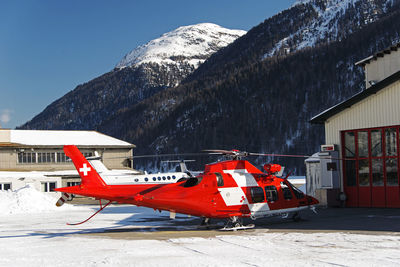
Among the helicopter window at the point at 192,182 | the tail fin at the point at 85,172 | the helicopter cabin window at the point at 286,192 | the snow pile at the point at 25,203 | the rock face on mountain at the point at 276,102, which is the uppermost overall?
the rock face on mountain at the point at 276,102

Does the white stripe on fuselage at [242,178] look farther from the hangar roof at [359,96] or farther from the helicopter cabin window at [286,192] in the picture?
the hangar roof at [359,96]

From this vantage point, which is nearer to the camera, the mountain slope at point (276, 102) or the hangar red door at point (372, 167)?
the hangar red door at point (372, 167)

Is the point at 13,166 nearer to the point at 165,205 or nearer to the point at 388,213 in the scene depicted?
the point at 165,205

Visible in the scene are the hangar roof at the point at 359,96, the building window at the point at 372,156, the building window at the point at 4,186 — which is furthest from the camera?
the building window at the point at 4,186

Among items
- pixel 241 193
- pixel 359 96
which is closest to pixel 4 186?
pixel 241 193

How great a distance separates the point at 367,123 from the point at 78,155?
51.3 feet

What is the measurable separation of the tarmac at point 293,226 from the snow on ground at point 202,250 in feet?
1.16

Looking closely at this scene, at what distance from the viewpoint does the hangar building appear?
77.5ft

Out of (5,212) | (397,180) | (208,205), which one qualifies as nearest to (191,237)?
(208,205)

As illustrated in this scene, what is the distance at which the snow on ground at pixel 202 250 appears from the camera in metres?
11.8

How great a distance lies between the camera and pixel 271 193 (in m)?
19.1

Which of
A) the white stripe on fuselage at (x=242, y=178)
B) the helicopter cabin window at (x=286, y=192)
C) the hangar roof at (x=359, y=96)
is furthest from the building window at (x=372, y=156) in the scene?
the white stripe on fuselage at (x=242, y=178)

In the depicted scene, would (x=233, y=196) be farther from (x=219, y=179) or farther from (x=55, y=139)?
(x=55, y=139)

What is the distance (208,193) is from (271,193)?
9.46 ft
